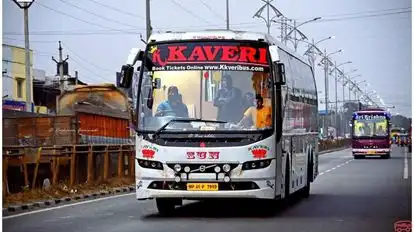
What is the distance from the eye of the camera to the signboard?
12.8m

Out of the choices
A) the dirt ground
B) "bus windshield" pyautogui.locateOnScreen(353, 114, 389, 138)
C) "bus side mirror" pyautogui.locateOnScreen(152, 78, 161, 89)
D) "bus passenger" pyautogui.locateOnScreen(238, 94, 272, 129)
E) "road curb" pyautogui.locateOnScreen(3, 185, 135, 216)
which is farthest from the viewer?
"bus windshield" pyautogui.locateOnScreen(353, 114, 389, 138)

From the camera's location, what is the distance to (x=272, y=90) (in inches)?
510

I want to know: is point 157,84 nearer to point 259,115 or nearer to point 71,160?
point 259,115

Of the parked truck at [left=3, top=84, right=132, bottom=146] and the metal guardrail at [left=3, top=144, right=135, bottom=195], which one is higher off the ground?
the parked truck at [left=3, top=84, right=132, bottom=146]

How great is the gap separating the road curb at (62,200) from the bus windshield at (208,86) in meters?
3.91

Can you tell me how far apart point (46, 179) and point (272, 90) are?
821cm

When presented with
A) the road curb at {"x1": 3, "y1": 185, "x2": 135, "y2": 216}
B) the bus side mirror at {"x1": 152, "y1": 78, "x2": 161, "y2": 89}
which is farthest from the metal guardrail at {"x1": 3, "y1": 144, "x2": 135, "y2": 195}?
the bus side mirror at {"x1": 152, "y1": 78, "x2": 161, "y2": 89}

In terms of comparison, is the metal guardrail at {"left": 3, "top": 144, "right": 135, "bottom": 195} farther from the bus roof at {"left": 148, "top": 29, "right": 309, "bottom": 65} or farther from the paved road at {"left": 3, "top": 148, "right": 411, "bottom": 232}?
the bus roof at {"left": 148, "top": 29, "right": 309, "bottom": 65}

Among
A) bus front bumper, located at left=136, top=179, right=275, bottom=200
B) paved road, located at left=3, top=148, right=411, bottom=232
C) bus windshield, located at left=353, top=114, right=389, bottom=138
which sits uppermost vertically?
bus windshield, located at left=353, top=114, right=389, bottom=138

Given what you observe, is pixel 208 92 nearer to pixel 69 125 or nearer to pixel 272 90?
pixel 272 90

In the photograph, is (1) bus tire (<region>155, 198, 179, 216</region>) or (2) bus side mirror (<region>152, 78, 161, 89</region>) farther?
(1) bus tire (<region>155, 198, 179, 216</region>)

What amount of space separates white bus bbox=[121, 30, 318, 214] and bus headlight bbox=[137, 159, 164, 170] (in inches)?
0.5

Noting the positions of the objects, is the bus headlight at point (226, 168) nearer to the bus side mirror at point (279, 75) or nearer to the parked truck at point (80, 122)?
the bus side mirror at point (279, 75)

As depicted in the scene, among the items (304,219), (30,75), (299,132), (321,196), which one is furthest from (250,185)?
(30,75)
